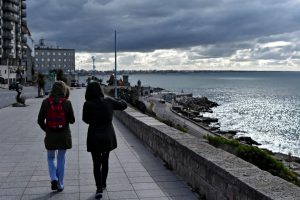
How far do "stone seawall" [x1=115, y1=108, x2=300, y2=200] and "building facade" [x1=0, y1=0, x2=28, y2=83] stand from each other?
8188 cm

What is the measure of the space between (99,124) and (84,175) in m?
1.85

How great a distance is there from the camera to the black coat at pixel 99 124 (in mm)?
5867

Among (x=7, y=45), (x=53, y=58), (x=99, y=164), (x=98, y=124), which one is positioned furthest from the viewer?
(x=53, y=58)

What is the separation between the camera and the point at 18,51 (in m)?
102

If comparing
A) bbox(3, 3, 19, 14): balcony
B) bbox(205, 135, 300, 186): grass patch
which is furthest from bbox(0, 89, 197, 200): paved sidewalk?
→ bbox(3, 3, 19, 14): balcony

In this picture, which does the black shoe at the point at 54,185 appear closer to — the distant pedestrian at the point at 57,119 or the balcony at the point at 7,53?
the distant pedestrian at the point at 57,119

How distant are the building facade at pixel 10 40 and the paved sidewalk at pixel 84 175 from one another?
79120 millimetres

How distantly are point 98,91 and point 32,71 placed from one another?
12559 cm

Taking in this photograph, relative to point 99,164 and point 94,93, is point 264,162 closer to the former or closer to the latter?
point 99,164

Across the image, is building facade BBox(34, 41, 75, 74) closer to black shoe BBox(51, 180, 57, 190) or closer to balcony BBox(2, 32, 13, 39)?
balcony BBox(2, 32, 13, 39)

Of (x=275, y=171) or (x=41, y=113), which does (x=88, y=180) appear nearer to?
(x=41, y=113)

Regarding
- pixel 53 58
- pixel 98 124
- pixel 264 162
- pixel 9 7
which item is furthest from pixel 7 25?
pixel 98 124

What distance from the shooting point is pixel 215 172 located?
5.44 meters

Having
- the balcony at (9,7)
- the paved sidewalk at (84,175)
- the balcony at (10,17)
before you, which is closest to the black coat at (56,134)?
the paved sidewalk at (84,175)
